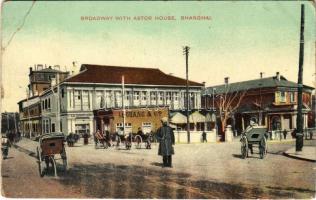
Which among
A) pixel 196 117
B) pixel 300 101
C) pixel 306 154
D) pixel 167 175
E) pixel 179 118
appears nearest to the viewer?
pixel 167 175

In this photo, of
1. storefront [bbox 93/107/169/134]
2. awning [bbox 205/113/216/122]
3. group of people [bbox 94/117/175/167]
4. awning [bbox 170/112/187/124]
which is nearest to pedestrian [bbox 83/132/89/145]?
storefront [bbox 93/107/169/134]

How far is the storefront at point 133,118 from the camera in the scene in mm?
6908

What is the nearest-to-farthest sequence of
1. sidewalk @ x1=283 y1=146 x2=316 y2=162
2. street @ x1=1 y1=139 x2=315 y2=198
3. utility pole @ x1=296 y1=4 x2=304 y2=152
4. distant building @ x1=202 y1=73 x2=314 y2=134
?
street @ x1=1 y1=139 x2=315 y2=198 → utility pole @ x1=296 y1=4 x2=304 y2=152 → sidewalk @ x1=283 y1=146 x2=316 y2=162 → distant building @ x1=202 y1=73 x2=314 y2=134

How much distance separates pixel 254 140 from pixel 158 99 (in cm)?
153

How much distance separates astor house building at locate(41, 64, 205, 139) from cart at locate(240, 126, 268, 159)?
31.1 inches

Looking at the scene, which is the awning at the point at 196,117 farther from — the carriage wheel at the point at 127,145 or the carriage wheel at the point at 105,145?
the carriage wheel at the point at 105,145

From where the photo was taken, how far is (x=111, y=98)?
6988 millimetres

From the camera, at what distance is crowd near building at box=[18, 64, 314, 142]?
688 centimetres

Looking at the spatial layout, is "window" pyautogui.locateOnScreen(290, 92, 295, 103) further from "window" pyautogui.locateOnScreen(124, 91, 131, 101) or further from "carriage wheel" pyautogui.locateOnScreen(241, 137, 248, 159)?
"window" pyautogui.locateOnScreen(124, 91, 131, 101)

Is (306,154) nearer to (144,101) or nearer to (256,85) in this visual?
(256,85)

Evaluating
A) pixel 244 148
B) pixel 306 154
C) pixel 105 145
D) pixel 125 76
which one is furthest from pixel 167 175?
pixel 306 154

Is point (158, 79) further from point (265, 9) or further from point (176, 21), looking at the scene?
point (265, 9)

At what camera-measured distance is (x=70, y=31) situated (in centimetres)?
675

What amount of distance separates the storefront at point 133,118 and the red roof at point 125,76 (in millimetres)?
415
